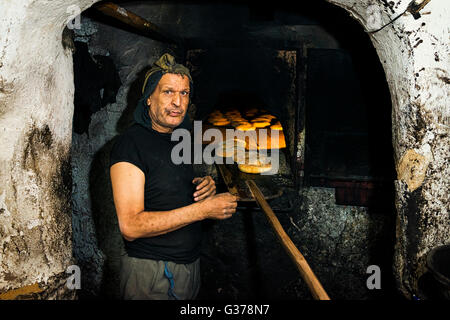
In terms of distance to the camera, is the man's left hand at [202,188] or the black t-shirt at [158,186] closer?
the black t-shirt at [158,186]

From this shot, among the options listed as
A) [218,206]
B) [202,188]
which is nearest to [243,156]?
[202,188]

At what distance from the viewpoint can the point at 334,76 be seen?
2.89 m

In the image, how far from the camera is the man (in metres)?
1.78

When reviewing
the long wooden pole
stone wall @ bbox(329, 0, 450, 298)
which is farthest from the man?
stone wall @ bbox(329, 0, 450, 298)

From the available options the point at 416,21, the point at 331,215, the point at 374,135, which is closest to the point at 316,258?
the point at 331,215

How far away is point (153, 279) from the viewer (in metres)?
1.95

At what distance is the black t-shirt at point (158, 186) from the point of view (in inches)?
74.5

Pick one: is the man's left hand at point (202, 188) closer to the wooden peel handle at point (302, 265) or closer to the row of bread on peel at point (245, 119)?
the wooden peel handle at point (302, 265)

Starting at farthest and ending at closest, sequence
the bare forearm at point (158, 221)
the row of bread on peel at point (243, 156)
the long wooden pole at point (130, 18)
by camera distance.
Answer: the row of bread on peel at point (243, 156)
the long wooden pole at point (130, 18)
the bare forearm at point (158, 221)

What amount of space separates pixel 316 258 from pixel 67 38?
273 cm

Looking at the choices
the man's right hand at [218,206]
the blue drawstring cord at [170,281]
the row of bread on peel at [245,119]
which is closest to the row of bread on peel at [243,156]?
the row of bread on peel at [245,119]

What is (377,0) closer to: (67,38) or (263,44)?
(263,44)

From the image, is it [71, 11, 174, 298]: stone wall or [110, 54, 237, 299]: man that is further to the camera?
[71, 11, 174, 298]: stone wall

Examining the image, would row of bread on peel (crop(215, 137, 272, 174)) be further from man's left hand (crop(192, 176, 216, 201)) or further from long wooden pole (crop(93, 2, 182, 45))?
long wooden pole (crop(93, 2, 182, 45))
